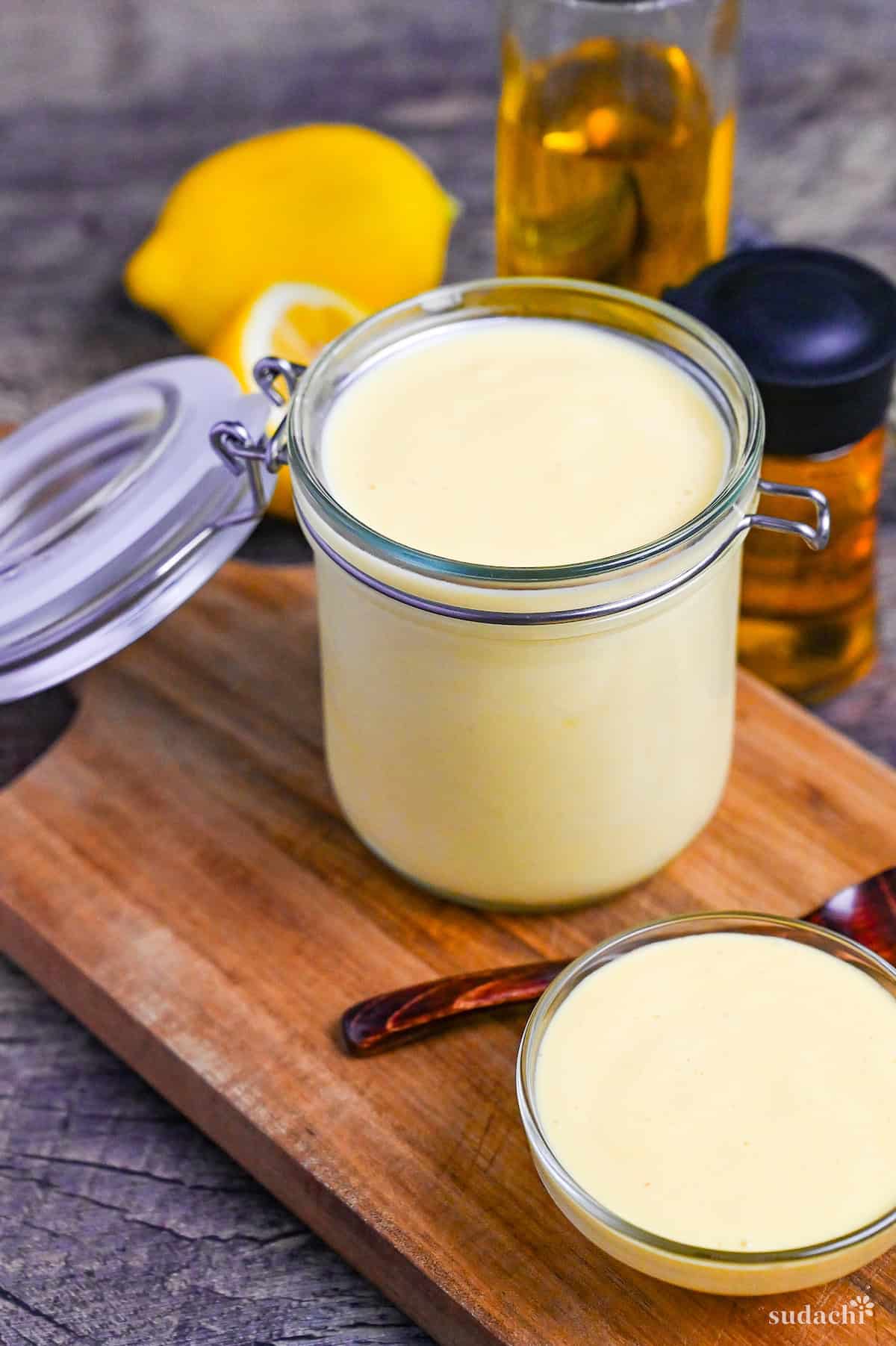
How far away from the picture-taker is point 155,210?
1688 mm

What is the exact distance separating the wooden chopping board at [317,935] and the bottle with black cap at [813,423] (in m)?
0.06

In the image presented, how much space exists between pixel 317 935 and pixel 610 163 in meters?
0.63

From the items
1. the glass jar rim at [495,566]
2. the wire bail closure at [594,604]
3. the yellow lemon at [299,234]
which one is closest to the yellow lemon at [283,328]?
the yellow lemon at [299,234]

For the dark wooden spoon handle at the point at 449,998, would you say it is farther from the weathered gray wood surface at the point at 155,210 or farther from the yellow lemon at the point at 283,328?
the yellow lemon at the point at 283,328

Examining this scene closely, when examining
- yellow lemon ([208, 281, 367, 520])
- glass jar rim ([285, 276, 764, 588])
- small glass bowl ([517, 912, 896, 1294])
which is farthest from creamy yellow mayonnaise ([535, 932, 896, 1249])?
yellow lemon ([208, 281, 367, 520])

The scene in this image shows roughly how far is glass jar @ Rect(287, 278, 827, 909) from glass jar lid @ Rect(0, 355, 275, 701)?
85 millimetres

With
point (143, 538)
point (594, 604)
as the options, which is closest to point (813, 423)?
point (594, 604)

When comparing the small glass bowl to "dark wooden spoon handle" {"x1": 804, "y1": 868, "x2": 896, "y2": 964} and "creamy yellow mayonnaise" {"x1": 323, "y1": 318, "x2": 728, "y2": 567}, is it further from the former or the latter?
"creamy yellow mayonnaise" {"x1": 323, "y1": 318, "x2": 728, "y2": 567}

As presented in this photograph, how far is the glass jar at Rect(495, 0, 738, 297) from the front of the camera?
1226mm

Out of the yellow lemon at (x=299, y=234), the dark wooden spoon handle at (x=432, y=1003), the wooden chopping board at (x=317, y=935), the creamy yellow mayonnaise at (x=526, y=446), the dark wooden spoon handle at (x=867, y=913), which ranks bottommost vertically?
the wooden chopping board at (x=317, y=935)

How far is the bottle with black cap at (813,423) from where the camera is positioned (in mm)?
1027

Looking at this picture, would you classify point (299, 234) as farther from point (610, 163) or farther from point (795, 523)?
point (795, 523)

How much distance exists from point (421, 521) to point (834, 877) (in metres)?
0.37

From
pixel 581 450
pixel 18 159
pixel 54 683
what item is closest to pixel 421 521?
pixel 581 450
